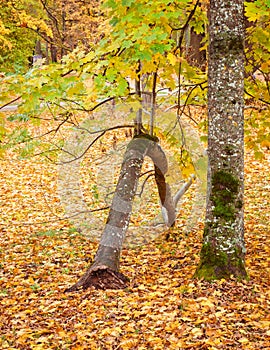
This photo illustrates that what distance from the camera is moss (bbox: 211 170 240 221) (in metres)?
5.20

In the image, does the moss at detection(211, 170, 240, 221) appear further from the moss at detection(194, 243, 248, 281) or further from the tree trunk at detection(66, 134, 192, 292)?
the tree trunk at detection(66, 134, 192, 292)

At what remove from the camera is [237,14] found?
197 inches

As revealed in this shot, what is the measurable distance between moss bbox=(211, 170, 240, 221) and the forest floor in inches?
30.6

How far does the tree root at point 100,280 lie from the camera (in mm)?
5961

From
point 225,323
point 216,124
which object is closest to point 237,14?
point 216,124

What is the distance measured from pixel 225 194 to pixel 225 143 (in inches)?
22.0

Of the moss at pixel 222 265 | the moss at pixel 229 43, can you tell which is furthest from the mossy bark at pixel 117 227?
the moss at pixel 229 43

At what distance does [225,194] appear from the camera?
206 inches

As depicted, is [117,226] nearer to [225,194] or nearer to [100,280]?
[100,280]

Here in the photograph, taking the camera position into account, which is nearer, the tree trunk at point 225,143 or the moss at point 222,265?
the tree trunk at point 225,143

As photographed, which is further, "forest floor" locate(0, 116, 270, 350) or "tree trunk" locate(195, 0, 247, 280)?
"tree trunk" locate(195, 0, 247, 280)

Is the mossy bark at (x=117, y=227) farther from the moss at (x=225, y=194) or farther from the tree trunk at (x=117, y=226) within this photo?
the moss at (x=225, y=194)

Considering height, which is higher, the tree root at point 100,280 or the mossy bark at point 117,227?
the mossy bark at point 117,227

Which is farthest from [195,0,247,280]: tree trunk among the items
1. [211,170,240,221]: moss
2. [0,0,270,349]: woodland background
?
[0,0,270,349]: woodland background
